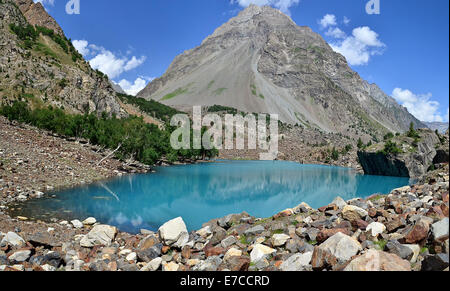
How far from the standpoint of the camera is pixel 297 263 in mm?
6398

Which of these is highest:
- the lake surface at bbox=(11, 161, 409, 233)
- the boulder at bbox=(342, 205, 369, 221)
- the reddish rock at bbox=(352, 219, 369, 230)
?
the boulder at bbox=(342, 205, 369, 221)

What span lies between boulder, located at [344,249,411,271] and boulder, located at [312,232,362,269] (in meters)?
0.63

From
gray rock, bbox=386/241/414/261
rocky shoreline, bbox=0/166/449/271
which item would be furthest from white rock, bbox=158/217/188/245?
gray rock, bbox=386/241/414/261

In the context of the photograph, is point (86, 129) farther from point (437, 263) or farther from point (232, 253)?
point (437, 263)

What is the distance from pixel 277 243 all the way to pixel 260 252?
739 millimetres

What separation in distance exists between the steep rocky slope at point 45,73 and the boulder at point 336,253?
2527 inches

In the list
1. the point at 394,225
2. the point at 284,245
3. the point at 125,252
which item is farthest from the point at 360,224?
the point at 125,252

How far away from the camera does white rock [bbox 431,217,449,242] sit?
453cm

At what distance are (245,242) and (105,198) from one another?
1879 cm

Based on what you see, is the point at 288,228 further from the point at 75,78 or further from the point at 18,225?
the point at 75,78

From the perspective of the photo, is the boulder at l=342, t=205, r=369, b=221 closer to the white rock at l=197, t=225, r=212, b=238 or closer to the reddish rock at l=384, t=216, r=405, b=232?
the reddish rock at l=384, t=216, r=405, b=232

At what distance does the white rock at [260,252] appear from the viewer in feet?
24.8

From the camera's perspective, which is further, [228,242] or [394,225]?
[228,242]
